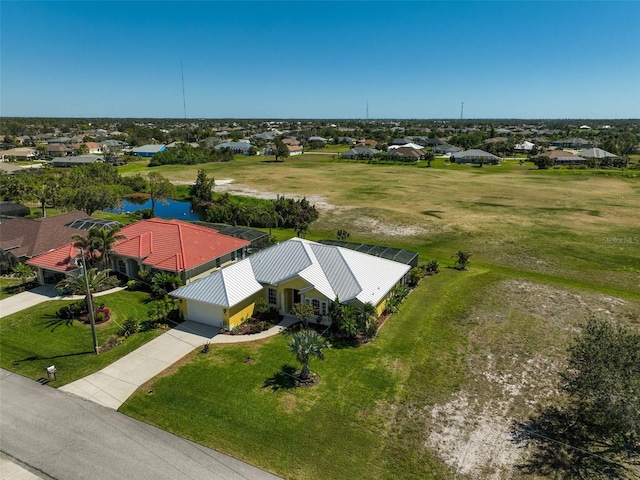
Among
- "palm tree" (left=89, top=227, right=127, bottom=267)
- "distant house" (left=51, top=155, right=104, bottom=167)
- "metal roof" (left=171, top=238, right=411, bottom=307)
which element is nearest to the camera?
"metal roof" (left=171, top=238, right=411, bottom=307)

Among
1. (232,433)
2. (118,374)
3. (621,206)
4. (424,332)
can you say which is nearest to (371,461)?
(232,433)

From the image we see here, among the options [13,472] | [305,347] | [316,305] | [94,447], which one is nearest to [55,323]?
[13,472]

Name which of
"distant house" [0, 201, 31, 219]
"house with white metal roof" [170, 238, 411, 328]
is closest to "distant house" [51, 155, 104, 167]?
"distant house" [0, 201, 31, 219]

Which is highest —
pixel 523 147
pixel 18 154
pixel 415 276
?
pixel 523 147


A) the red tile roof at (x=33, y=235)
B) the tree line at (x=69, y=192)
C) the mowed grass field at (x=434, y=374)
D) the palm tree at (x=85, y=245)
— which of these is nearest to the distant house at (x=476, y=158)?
the mowed grass field at (x=434, y=374)

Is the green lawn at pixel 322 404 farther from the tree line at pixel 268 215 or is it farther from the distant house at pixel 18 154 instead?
the distant house at pixel 18 154

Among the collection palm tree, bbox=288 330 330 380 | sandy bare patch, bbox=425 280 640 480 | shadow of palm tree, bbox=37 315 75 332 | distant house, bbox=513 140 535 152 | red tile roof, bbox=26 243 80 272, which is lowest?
sandy bare patch, bbox=425 280 640 480

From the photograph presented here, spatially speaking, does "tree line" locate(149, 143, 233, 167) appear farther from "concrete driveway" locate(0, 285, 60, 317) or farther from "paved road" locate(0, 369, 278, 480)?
"paved road" locate(0, 369, 278, 480)

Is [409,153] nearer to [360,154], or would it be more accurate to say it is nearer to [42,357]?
[360,154]
